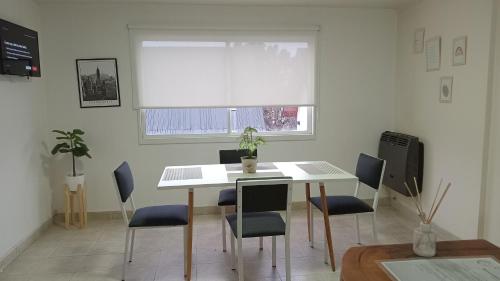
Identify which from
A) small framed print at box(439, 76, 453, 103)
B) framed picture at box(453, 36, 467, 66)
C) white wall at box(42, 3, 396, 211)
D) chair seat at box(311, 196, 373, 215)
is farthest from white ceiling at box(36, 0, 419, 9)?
chair seat at box(311, 196, 373, 215)

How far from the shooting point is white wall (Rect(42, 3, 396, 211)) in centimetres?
387

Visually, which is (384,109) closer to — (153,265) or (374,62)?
(374,62)

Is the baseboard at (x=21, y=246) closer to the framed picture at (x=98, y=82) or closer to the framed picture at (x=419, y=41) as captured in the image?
the framed picture at (x=98, y=82)

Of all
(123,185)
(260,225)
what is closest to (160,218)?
(123,185)

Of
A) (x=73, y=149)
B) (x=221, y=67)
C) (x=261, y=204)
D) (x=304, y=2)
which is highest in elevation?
(x=304, y=2)

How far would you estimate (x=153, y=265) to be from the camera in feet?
10.0

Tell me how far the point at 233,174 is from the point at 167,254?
3.23ft

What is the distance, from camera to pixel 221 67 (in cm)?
403

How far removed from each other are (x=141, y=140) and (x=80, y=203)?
881 millimetres

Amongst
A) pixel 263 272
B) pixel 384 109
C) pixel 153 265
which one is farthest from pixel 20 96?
pixel 384 109

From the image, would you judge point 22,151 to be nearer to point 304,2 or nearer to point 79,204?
point 79,204

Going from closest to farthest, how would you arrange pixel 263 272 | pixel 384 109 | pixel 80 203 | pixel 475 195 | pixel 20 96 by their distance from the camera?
pixel 263 272 < pixel 475 195 < pixel 20 96 < pixel 80 203 < pixel 384 109

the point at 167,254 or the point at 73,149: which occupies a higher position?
the point at 73,149

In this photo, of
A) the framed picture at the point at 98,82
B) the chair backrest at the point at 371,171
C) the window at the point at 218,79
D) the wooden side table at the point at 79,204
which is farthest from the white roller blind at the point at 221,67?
the chair backrest at the point at 371,171
